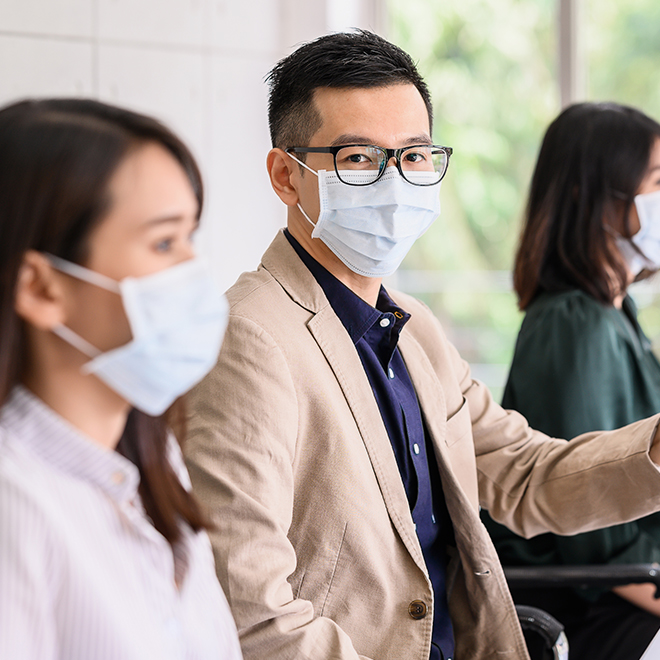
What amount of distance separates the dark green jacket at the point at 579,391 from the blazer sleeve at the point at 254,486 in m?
0.79

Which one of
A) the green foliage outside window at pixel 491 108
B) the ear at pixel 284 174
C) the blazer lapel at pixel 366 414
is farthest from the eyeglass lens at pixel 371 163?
the green foliage outside window at pixel 491 108

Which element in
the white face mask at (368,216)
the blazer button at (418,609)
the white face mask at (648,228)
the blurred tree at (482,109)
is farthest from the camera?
the blurred tree at (482,109)

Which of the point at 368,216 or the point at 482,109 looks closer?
the point at 368,216

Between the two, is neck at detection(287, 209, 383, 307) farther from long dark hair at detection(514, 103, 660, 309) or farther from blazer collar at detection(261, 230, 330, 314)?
long dark hair at detection(514, 103, 660, 309)

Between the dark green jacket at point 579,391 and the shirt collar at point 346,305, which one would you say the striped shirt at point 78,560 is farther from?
the dark green jacket at point 579,391

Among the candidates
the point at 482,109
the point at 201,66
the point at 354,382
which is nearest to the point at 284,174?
the point at 354,382

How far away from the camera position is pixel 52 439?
0.73 metres

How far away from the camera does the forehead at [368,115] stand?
4.24ft

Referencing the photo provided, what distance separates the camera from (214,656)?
86cm

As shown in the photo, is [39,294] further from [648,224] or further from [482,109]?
[482,109]

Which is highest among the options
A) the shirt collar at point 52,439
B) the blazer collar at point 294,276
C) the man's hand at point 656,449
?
the blazer collar at point 294,276

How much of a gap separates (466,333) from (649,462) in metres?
2.75

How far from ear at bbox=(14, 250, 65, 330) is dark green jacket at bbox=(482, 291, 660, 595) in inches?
49.9

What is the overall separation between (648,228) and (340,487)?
45.3 inches
